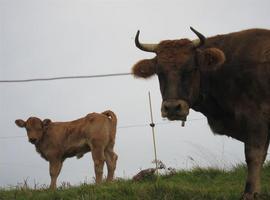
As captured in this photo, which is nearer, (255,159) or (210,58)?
(255,159)

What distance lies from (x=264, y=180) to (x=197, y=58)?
3.87 metres

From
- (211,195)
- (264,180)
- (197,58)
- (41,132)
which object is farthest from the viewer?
(41,132)

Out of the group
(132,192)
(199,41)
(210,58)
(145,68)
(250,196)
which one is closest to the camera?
(250,196)

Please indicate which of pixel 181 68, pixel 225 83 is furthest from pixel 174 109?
pixel 225 83

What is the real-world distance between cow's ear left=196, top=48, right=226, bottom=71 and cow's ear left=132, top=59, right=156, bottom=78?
87 cm

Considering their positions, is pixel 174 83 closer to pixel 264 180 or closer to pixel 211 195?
pixel 211 195

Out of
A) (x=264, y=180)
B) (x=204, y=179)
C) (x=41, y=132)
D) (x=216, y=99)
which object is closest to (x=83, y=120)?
(x=41, y=132)

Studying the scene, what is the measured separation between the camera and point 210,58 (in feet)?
33.0

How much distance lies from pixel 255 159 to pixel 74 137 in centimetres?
768

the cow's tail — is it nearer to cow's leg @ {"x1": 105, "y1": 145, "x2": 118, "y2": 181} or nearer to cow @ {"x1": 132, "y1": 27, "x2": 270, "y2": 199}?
cow's leg @ {"x1": 105, "y1": 145, "x2": 118, "y2": 181}

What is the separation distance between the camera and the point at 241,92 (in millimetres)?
9828

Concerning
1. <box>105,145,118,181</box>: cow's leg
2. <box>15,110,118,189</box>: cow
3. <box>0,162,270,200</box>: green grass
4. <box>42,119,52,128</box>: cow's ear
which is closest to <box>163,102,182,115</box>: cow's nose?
<box>0,162,270,200</box>: green grass

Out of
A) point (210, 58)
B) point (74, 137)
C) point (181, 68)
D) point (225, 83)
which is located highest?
point (210, 58)

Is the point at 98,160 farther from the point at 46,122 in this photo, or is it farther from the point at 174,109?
the point at 174,109
